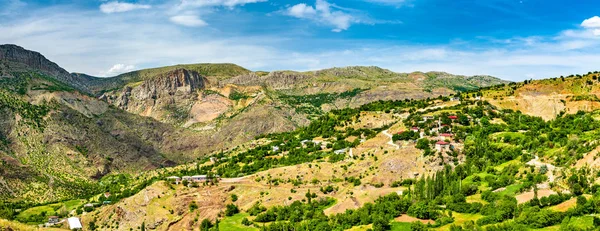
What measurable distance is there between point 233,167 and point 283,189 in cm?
3550

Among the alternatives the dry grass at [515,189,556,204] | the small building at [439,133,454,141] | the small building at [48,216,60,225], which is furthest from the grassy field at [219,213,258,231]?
the small building at [439,133,454,141]

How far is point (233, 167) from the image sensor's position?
472 feet

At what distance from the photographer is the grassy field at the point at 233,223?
96.0m

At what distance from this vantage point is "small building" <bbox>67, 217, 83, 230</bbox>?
368 ft

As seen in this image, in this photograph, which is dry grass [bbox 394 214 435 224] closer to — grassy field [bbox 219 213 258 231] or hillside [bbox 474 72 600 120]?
grassy field [bbox 219 213 258 231]

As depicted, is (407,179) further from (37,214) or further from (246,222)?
(37,214)

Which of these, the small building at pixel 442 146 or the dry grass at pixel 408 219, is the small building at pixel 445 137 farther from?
the dry grass at pixel 408 219

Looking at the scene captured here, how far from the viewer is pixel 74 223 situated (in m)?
115

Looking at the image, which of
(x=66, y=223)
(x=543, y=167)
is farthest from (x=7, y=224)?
(x=66, y=223)

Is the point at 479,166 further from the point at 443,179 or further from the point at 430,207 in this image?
the point at 430,207

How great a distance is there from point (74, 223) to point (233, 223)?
40.7m

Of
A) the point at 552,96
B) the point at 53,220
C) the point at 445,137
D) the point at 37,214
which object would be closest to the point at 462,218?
the point at 445,137

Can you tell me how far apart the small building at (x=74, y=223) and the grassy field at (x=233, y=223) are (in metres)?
35.5

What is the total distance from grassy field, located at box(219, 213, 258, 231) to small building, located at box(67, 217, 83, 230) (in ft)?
116
